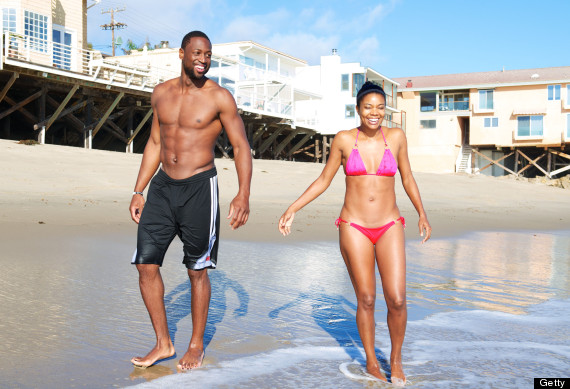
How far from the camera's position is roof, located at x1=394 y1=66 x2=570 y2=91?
4362cm

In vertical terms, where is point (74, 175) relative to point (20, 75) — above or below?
below

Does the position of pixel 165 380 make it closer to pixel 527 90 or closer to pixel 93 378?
pixel 93 378

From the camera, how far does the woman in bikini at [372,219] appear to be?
3480 mm

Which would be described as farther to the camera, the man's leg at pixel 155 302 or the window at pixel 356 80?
the window at pixel 356 80

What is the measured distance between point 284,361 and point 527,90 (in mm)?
44268

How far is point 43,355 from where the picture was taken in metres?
3.56

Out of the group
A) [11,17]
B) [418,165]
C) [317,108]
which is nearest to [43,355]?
[11,17]

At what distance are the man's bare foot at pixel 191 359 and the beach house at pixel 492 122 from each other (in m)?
42.0

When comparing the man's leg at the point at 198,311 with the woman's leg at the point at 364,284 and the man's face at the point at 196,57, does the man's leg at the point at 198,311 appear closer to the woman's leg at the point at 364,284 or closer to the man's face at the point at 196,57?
the woman's leg at the point at 364,284

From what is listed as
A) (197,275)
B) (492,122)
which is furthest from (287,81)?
(197,275)

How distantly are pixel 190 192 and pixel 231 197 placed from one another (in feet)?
37.7

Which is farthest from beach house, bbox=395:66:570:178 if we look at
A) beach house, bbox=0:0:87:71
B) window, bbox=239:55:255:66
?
beach house, bbox=0:0:87:71

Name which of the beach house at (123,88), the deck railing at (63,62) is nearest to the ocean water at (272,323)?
the deck railing at (63,62)

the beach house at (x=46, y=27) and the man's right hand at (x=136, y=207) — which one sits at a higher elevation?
the beach house at (x=46, y=27)
